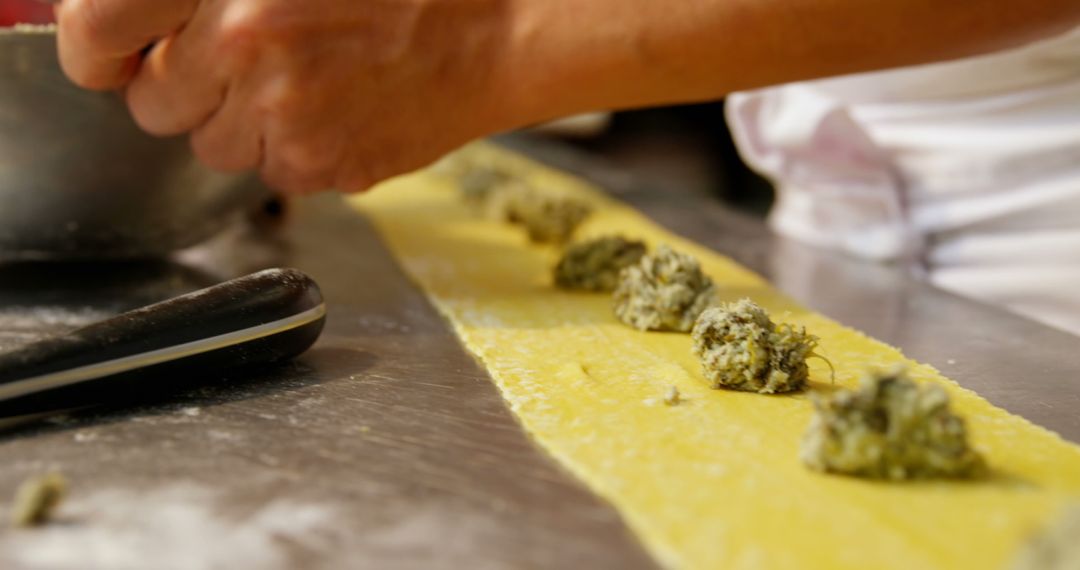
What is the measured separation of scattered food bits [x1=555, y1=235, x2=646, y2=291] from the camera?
1155 millimetres

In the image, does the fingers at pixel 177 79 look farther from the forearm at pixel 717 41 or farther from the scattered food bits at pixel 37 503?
the scattered food bits at pixel 37 503

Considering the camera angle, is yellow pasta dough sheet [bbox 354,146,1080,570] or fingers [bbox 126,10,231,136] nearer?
yellow pasta dough sheet [bbox 354,146,1080,570]

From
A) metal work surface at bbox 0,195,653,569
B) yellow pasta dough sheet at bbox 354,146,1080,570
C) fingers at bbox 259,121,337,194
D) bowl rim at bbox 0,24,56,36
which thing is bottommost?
metal work surface at bbox 0,195,653,569

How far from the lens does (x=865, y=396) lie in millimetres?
608

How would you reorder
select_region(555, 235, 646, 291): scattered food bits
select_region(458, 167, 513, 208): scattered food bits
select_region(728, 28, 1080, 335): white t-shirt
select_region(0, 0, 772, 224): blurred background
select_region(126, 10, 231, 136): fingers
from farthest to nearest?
select_region(0, 0, 772, 224): blurred background
select_region(458, 167, 513, 208): scattered food bits
select_region(728, 28, 1080, 335): white t-shirt
select_region(555, 235, 646, 291): scattered food bits
select_region(126, 10, 231, 136): fingers

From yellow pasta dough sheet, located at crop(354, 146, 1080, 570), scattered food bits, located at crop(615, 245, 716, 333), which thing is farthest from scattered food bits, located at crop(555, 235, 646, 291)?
scattered food bits, located at crop(615, 245, 716, 333)

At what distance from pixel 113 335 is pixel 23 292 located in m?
0.44

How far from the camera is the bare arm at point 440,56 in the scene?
3.15 feet

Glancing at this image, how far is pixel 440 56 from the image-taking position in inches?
42.3

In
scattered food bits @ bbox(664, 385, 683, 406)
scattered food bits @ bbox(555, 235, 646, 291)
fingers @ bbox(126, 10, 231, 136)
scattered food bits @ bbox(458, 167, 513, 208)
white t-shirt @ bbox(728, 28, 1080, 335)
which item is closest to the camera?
scattered food bits @ bbox(664, 385, 683, 406)

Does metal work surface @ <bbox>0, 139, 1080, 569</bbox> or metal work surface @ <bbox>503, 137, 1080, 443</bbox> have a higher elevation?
metal work surface @ <bbox>503, 137, 1080, 443</bbox>

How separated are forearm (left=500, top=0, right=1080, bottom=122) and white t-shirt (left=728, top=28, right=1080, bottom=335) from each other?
0.27 m

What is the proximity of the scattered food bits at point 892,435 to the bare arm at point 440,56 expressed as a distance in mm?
471

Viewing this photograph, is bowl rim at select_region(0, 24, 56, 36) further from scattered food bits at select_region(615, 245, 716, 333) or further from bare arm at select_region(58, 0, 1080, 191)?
scattered food bits at select_region(615, 245, 716, 333)
